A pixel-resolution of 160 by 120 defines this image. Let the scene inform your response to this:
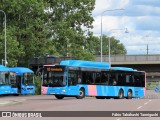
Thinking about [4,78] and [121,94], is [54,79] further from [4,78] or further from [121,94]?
[4,78]

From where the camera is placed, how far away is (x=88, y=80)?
139 feet

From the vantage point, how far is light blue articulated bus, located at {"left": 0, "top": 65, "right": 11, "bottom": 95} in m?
48.5

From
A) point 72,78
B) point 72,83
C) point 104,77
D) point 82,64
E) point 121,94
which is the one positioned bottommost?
point 121,94

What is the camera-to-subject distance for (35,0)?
62.5m

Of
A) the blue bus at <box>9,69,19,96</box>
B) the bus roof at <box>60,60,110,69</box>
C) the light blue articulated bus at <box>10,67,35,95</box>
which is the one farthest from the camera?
the light blue articulated bus at <box>10,67,35,95</box>

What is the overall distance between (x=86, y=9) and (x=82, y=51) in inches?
270

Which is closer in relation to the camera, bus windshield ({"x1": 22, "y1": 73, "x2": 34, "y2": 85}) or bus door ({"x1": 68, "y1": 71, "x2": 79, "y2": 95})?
bus door ({"x1": 68, "y1": 71, "x2": 79, "y2": 95})

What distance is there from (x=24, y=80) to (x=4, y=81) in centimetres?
608

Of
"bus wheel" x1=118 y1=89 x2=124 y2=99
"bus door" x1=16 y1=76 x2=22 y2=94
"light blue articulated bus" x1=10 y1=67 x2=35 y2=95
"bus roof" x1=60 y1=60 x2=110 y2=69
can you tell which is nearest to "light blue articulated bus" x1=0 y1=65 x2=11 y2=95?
"light blue articulated bus" x1=10 y1=67 x2=35 y2=95

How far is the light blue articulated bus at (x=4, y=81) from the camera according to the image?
48.5 meters

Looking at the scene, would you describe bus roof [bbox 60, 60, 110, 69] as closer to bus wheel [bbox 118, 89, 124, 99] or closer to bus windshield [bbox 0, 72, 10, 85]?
bus wheel [bbox 118, 89, 124, 99]

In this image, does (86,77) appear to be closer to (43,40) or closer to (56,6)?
(43,40)

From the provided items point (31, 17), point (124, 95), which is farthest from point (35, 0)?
point (124, 95)

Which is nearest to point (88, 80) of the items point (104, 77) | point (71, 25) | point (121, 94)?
point (104, 77)
